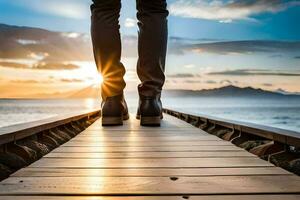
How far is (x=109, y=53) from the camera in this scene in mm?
2721

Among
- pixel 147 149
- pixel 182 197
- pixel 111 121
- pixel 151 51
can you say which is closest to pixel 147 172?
Answer: pixel 182 197

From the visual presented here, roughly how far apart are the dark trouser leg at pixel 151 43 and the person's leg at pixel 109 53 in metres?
0.17

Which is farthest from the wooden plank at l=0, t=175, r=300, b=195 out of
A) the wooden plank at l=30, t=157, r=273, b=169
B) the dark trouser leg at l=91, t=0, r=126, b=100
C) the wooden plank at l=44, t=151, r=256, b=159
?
the dark trouser leg at l=91, t=0, r=126, b=100

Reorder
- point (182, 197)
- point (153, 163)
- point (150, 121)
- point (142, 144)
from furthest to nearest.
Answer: point (150, 121) < point (142, 144) < point (153, 163) < point (182, 197)

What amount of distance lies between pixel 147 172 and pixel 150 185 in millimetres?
175

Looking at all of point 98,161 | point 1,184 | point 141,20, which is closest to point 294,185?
point 98,161

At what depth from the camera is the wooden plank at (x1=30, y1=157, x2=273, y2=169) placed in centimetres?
135

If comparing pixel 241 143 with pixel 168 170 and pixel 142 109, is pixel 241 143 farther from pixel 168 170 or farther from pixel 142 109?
pixel 168 170

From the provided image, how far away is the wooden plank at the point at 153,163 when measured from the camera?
53.0 inches

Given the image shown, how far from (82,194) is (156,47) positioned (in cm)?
185

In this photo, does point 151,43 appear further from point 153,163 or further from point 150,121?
point 153,163

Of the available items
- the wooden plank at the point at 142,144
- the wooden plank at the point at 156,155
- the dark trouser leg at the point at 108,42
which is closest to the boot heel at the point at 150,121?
the dark trouser leg at the point at 108,42

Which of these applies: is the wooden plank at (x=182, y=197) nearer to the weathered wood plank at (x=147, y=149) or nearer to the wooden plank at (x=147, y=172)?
the wooden plank at (x=147, y=172)

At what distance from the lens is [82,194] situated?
972 millimetres
